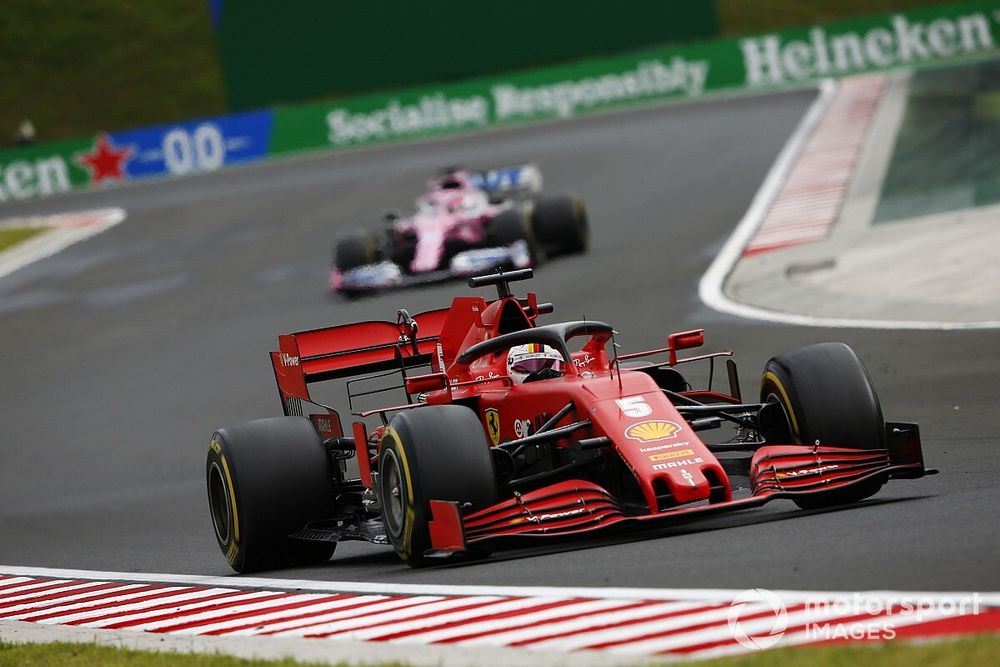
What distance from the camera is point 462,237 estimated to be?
2552 cm

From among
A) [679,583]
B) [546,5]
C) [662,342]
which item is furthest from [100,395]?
[546,5]

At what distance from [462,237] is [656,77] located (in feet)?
72.8

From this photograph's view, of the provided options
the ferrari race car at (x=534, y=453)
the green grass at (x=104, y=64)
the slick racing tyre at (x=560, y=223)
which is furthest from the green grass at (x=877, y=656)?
the green grass at (x=104, y=64)

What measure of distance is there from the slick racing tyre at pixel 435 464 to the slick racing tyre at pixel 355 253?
636 inches

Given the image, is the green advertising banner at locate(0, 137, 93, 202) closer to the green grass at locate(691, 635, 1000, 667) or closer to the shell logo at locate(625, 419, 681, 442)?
the shell logo at locate(625, 419, 681, 442)

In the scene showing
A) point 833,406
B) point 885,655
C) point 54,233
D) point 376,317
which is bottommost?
point 376,317

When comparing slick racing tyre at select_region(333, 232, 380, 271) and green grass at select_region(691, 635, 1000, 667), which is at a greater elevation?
green grass at select_region(691, 635, 1000, 667)

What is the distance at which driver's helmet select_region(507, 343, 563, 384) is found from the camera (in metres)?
10.7

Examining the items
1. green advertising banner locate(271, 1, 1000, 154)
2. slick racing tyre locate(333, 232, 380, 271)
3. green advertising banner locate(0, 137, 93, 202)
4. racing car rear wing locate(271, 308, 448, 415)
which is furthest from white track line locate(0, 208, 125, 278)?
racing car rear wing locate(271, 308, 448, 415)

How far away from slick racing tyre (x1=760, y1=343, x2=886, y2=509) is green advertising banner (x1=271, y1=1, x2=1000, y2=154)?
36.4 metres

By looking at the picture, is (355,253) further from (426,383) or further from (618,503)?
(618,503)

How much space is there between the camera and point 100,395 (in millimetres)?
21531

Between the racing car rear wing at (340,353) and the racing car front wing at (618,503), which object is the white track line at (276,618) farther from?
the racing car rear wing at (340,353)

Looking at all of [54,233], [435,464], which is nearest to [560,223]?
[54,233]
